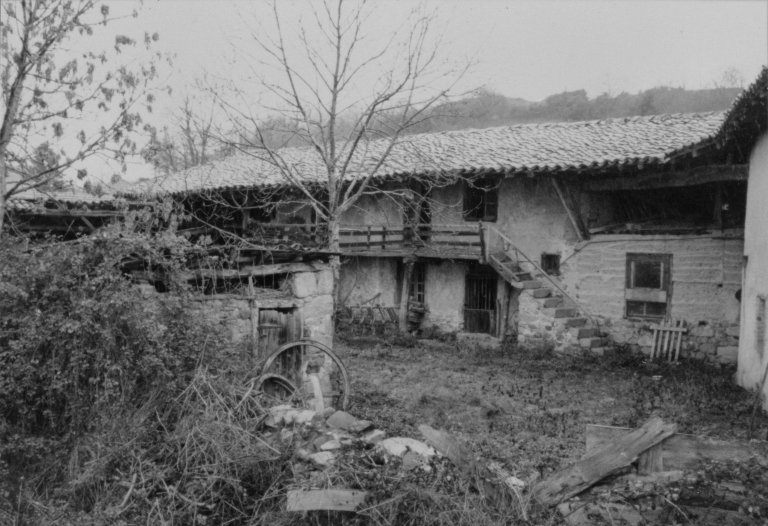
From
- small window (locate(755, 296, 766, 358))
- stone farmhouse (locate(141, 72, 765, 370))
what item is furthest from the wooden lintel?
small window (locate(755, 296, 766, 358))

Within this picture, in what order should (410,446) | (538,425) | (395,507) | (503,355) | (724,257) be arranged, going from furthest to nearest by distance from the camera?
1. (503,355)
2. (724,257)
3. (538,425)
4. (410,446)
5. (395,507)

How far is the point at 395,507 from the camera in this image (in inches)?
198

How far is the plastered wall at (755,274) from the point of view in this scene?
392 inches

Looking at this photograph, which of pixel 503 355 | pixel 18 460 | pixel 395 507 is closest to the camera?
pixel 395 507

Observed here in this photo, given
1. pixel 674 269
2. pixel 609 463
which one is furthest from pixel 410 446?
pixel 674 269

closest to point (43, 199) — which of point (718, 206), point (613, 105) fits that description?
point (718, 206)

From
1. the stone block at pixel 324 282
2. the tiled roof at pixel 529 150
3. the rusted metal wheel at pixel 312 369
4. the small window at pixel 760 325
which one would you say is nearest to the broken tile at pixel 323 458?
the rusted metal wheel at pixel 312 369

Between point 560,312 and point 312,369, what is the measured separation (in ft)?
25.7

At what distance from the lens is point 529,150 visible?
16.5 metres

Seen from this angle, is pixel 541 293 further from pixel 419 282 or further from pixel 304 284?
pixel 304 284

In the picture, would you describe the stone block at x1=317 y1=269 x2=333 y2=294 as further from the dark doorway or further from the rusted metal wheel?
the dark doorway

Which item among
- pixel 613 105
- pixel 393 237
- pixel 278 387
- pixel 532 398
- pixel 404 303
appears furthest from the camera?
pixel 613 105

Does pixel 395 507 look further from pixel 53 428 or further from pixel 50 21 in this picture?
pixel 50 21

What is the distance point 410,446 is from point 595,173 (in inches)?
439
